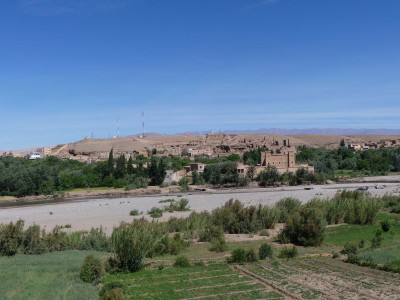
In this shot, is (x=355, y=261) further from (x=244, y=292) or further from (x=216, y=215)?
(x=216, y=215)

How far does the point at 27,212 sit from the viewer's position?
52.4 m

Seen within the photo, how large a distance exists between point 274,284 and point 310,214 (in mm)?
12369

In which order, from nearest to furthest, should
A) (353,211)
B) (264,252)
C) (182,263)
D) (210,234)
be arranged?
(182,263), (264,252), (210,234), (353,211)

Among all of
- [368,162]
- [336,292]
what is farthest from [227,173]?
[336,292]

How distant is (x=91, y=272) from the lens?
1802cm

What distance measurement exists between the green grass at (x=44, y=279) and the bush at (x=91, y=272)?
0.91ft

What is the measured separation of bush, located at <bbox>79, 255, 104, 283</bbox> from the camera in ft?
58.9

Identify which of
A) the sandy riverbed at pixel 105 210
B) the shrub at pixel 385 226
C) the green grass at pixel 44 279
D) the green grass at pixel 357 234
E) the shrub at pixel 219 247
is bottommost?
the sandy riverbed at pixel 105 210

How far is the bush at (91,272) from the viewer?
1795 centimetres

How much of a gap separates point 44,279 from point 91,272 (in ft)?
5.76

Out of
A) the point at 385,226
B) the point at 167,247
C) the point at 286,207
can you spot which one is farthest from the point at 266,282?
the point at 286,207

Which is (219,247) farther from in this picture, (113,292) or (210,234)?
(113,292)

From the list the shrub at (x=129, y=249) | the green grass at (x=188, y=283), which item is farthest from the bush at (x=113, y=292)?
the shrub at (x=129, y=249)

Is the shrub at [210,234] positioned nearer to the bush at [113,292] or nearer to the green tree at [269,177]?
the bush at [113,292]
